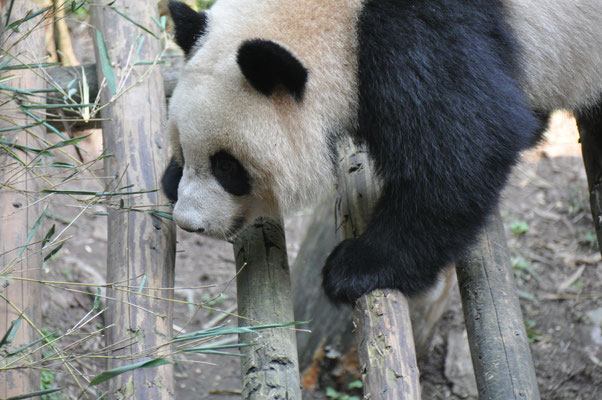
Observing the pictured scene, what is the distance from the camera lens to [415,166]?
2.87m

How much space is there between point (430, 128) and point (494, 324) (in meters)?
0.90

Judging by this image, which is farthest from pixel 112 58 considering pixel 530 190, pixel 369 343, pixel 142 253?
pixel 530 190

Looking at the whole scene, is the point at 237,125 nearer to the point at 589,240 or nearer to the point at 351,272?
the point at 351,272

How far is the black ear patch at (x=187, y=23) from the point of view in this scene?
120 inches

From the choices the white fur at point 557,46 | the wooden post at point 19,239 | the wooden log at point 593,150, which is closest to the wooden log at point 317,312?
the wooden log at point 593,150

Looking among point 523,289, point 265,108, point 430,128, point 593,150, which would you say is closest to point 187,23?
point 265,108

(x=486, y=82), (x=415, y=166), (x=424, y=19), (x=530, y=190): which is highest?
(x=424, y=19)

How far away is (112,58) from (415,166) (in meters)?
1.75

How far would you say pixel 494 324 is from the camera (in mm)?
2998

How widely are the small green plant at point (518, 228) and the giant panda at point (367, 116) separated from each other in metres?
3.03

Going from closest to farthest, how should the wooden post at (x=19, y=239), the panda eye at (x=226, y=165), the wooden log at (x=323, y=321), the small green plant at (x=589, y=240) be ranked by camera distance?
the wooden post at (x=19, y=239)
the panda eye at (x=226, y=165)
the wooden log at (x=323, y=321)
the small green plant at (x=589, y=240)

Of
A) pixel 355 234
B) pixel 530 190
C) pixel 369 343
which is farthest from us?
pixel 530 190

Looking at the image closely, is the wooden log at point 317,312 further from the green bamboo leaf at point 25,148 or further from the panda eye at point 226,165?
the green bamboo leaf at point 25,148

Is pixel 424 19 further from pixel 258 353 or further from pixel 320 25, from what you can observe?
pixel 258 353
